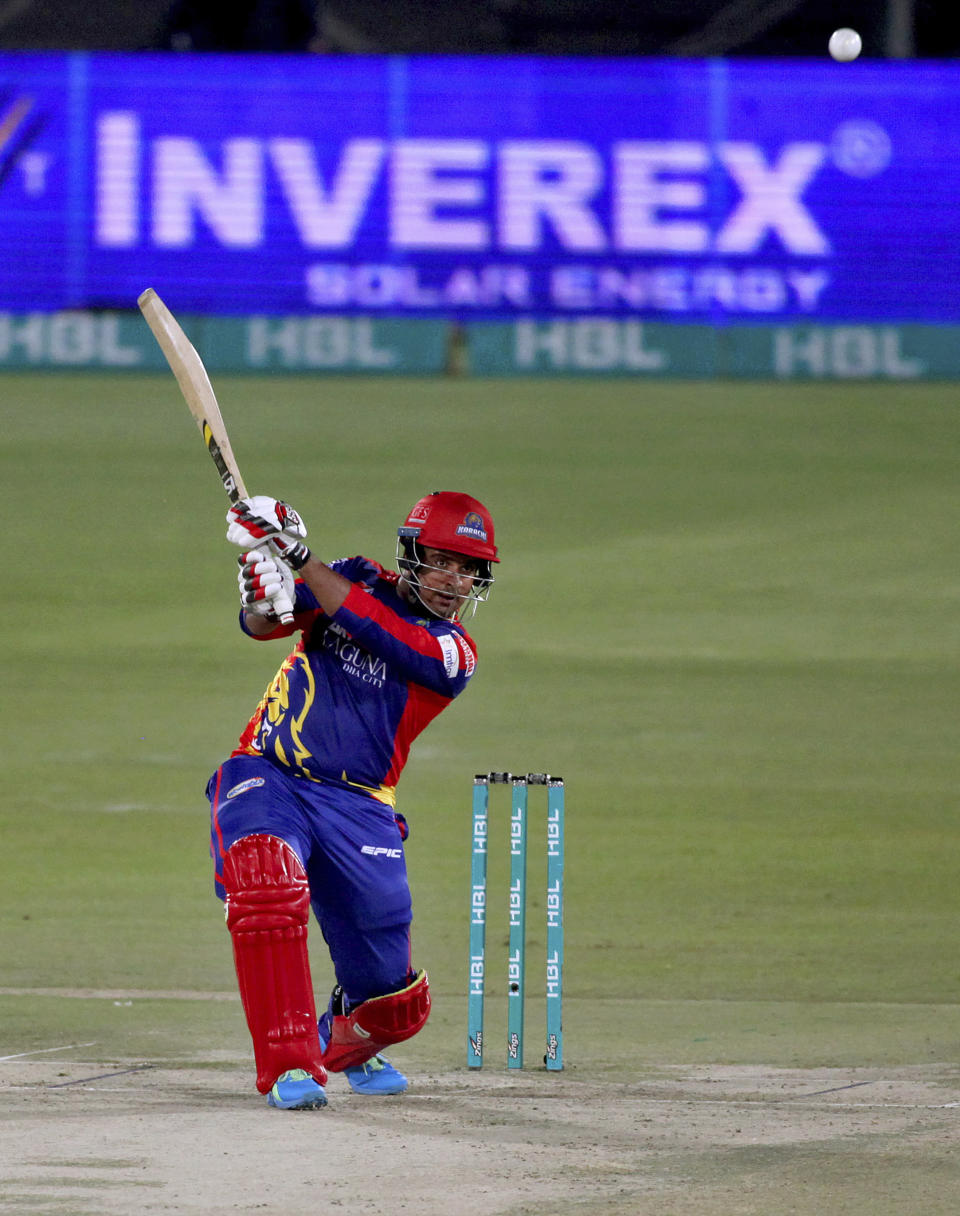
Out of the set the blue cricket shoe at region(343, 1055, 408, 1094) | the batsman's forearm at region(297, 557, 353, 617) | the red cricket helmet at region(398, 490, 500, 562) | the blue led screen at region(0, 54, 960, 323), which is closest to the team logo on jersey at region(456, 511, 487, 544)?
the red cricket helmet at region(398, 490, 500, 562)

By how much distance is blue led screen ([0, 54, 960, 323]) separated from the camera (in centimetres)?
2366

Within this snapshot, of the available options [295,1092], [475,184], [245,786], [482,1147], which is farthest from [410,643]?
[475,184]

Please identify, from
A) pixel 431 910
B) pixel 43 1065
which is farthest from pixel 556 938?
pixel 431 910

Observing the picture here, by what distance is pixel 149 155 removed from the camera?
23.9m

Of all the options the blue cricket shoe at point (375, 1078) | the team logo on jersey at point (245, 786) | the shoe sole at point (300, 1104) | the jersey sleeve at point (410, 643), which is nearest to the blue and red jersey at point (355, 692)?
the jersey sleeve at point (410, 643)

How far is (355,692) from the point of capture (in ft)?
18.9

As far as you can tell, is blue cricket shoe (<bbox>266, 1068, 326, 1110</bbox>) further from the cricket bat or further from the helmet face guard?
the cricket bat

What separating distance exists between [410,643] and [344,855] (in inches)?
26.1

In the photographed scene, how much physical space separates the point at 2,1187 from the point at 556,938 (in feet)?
7.39

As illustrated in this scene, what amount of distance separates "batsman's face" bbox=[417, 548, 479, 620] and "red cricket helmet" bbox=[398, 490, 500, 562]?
0.05 m

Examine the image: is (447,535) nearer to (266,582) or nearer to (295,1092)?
(266,582)

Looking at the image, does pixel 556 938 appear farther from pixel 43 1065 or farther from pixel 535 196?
pixel 535 196

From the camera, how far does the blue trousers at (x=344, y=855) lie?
561cm

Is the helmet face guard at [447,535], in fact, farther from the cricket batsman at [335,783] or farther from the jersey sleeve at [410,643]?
the jersey sleeve at [410,643]
